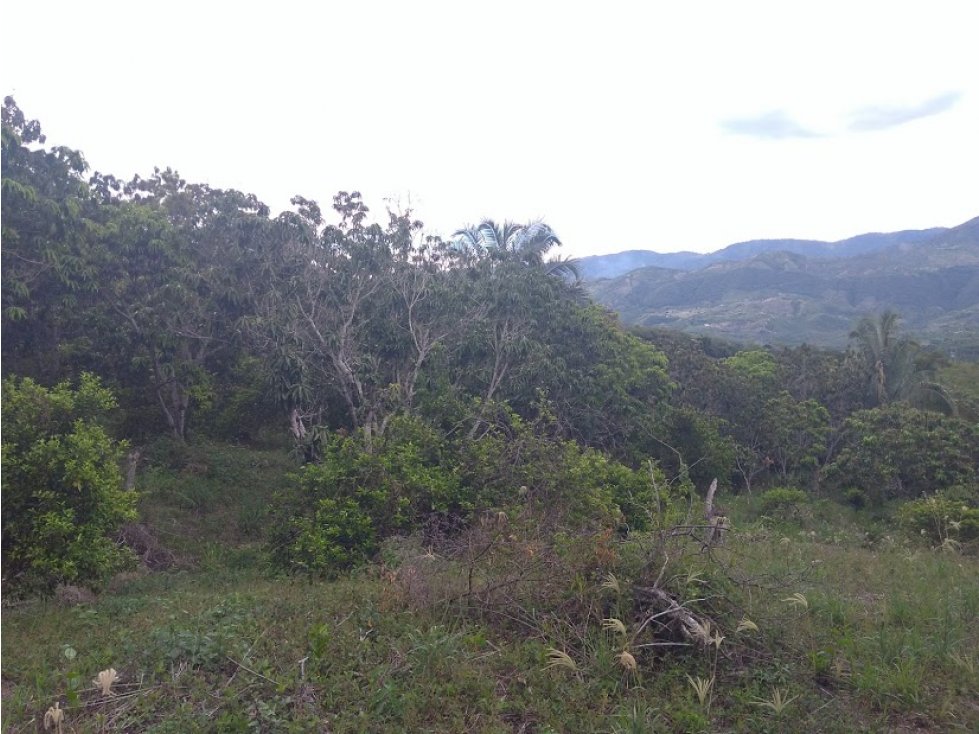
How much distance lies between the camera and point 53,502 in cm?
663

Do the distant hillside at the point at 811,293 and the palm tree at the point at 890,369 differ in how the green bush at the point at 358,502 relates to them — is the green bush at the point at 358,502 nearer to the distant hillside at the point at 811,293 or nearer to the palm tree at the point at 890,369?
the palm tree at the point at 890,369

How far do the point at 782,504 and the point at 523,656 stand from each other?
361 inches

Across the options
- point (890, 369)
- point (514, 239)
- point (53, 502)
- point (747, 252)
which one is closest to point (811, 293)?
point (747, 252)

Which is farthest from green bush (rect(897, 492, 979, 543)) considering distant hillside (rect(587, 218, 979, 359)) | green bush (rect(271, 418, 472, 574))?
distant hillside (rect(587, 218, 979, 359))

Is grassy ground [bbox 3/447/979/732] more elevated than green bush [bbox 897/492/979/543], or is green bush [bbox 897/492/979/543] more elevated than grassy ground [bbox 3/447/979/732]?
grassy ground [bbox 3/447/979/732]

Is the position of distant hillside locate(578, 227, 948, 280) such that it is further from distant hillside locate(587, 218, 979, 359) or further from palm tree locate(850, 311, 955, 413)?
palm tree locate(850, 311, 955, 413)

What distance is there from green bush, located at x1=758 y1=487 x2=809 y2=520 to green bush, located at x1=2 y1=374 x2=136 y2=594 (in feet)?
32.7

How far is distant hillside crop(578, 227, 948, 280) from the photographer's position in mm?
144875

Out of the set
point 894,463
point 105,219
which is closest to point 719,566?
point 894,463

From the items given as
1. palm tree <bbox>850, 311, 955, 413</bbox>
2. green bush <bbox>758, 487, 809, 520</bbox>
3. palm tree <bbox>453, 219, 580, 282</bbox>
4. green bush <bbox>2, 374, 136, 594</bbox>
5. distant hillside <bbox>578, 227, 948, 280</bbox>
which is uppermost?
distant hillside <bbox>578, 227, 948, 280</bbox>

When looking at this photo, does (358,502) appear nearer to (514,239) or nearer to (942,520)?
(942,520)

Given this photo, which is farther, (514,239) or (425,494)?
(514,239)

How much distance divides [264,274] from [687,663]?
11318mm

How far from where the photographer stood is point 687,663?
4109mm
